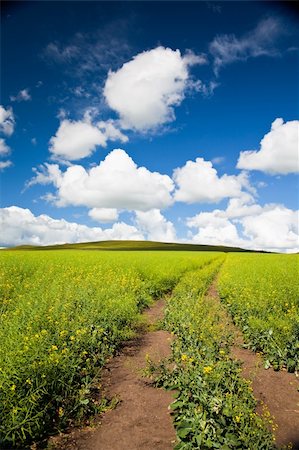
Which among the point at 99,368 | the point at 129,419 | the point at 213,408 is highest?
the point at 213,408

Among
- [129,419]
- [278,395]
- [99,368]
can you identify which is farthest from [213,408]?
[99,368]

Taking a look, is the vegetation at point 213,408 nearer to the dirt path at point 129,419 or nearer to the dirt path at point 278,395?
the dirt path at point 129,419

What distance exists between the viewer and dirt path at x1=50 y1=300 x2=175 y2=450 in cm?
478

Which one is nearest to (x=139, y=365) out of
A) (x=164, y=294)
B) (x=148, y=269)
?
(x=164, y=294)

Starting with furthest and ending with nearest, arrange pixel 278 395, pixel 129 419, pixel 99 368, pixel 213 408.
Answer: pixel 99 368, pixel 278 395, pixel 129 419, pixel 213 408

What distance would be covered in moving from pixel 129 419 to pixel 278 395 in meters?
2.93

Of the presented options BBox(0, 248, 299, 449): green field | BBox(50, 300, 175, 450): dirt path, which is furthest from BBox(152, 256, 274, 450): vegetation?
BBox(50, 300, 175, 450): dirt path

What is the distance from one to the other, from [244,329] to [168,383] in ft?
13.8

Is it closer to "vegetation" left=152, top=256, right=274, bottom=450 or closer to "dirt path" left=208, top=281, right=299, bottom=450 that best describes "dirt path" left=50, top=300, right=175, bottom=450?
"vegetation" left=152, top=256, right=274, bottom=450

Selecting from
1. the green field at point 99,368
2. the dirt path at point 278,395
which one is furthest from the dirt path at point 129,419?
the dirt path at point 278,395

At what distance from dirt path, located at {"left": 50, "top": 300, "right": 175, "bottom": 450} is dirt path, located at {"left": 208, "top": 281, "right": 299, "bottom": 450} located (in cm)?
167

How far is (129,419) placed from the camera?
5469 millimetres

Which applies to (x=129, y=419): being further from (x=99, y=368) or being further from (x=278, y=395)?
(x=278, y=395)

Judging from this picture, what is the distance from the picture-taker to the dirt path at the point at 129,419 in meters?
4.78
